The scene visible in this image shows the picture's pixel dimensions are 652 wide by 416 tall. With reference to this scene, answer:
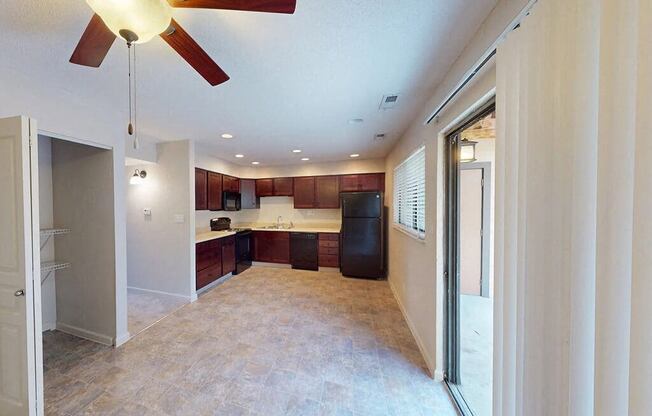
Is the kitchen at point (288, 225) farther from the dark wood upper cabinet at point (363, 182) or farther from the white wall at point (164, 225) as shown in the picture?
the white wall at point (164, 225)

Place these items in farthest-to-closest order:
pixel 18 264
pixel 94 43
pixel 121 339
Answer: pixel 121 339
pixel 18 264
pixel 94 43

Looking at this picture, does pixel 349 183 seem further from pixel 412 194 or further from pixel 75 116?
pixel 75 116

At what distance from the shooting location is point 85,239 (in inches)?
96.3

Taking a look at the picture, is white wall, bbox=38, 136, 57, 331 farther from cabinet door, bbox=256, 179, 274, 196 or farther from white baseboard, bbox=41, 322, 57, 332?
cabinet door, bbox=256, 179, 274, 196

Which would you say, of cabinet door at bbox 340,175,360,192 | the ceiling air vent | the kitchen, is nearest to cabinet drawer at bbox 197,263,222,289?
the kitchen

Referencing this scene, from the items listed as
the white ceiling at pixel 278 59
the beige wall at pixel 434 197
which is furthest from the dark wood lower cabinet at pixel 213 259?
the beige wall at pixel 434 197

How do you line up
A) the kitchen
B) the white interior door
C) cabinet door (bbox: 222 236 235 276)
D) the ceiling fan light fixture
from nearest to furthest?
1. the ceiling fan light fixture
2. the white interior door
3. the kitchen
4. cabinet door (bbox: 222 236 235 276)

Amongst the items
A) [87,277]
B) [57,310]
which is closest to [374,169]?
[87,277]

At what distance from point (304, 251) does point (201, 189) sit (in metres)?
2.31

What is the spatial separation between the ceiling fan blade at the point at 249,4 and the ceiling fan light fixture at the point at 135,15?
8 centimetres

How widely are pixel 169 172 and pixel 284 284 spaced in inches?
101

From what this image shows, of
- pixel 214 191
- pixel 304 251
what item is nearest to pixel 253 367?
pixel 304 251

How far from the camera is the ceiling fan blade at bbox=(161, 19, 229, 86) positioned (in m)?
1.02

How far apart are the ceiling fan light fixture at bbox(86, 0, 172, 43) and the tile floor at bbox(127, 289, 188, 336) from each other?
2.97m
